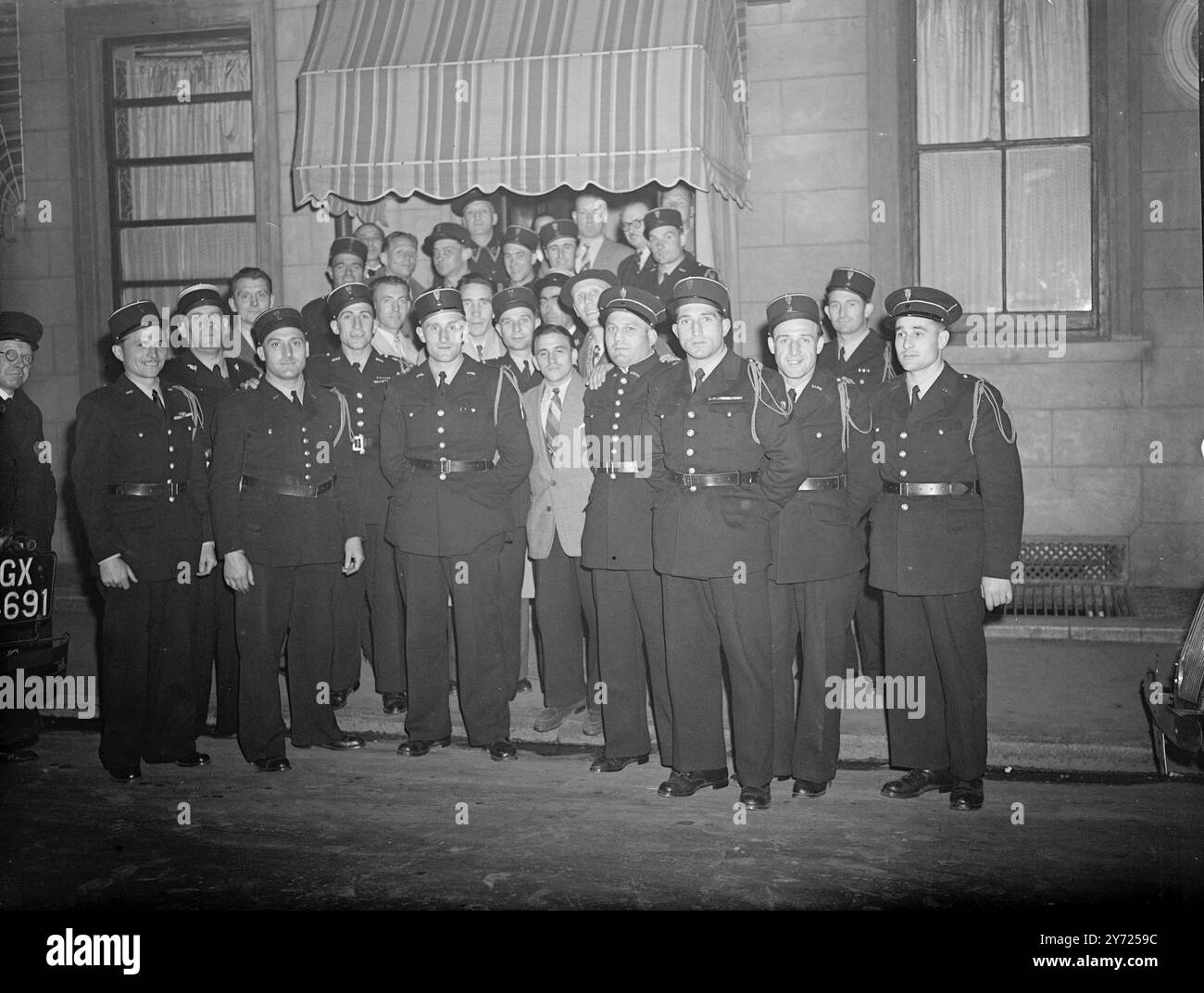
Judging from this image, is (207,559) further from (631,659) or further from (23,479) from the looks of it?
(631,659)

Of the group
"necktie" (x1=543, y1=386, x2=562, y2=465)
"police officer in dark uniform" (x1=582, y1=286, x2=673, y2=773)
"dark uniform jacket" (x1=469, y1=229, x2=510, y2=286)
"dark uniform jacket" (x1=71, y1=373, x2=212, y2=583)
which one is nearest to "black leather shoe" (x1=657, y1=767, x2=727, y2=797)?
"police officer in dark uniform" (x1=582, y1=286, x2=673, y2=773)

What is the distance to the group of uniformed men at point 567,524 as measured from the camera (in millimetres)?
4871

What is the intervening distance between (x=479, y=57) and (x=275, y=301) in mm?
3299

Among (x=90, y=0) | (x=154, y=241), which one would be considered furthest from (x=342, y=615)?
(x=90, y=0)

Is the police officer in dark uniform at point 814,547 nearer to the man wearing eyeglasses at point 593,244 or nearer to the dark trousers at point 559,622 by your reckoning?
the dark trousers at point 559,622

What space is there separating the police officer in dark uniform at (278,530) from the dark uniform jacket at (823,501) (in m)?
2.31

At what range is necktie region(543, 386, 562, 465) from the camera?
6.00 m

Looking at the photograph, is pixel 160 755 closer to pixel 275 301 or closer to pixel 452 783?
pixel 452 783

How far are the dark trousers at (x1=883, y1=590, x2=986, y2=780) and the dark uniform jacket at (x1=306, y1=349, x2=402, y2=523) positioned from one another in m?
3.03

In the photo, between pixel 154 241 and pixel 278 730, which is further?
pixel 154 241

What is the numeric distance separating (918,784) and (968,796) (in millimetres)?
262

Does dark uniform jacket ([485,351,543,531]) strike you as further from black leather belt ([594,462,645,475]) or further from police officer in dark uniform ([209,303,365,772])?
police officer in dark uniform ([209,303,365,772])

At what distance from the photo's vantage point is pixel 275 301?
9.99 meters
